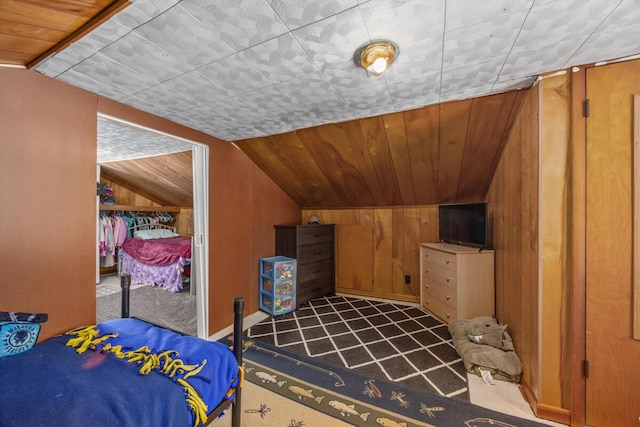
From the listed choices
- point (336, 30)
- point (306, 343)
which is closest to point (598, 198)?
point (336, 30)

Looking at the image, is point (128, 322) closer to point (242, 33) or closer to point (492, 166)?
point (242, 33)

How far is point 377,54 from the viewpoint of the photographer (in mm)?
1334

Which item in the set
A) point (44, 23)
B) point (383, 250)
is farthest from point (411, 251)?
point (44, 23)

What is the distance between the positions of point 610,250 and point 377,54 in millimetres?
1742

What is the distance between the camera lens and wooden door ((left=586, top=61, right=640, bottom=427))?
1.43 meters

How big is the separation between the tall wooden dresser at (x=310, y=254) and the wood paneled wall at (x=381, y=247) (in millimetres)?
234

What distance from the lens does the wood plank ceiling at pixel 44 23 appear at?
3.32 feet

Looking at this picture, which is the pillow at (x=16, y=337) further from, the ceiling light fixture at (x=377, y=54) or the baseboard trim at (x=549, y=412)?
the baseboard trim at (x=549, y=412)

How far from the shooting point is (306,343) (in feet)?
8.27

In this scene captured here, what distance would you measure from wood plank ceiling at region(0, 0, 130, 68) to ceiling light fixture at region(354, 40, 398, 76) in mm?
1073

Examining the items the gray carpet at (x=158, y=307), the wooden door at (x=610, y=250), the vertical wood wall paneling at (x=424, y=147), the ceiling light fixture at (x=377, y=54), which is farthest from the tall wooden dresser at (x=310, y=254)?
the wooden door at (x=610, y=250)

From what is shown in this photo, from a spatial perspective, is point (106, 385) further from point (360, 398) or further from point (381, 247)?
point (381, 247)

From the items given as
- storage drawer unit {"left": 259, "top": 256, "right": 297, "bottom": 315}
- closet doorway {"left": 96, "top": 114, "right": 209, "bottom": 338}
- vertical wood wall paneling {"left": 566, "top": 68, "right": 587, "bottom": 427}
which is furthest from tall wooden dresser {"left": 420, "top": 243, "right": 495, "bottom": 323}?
closet doorway {"left": 96, "top": 114, "right": 209, "bottom": 338}

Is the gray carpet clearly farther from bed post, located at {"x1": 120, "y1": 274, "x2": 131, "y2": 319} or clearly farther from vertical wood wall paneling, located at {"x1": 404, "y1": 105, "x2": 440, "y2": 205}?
vertical wood wall paneling, located at {"x1": 404, "y1": 105, "x2": 440, "y2": 205}
